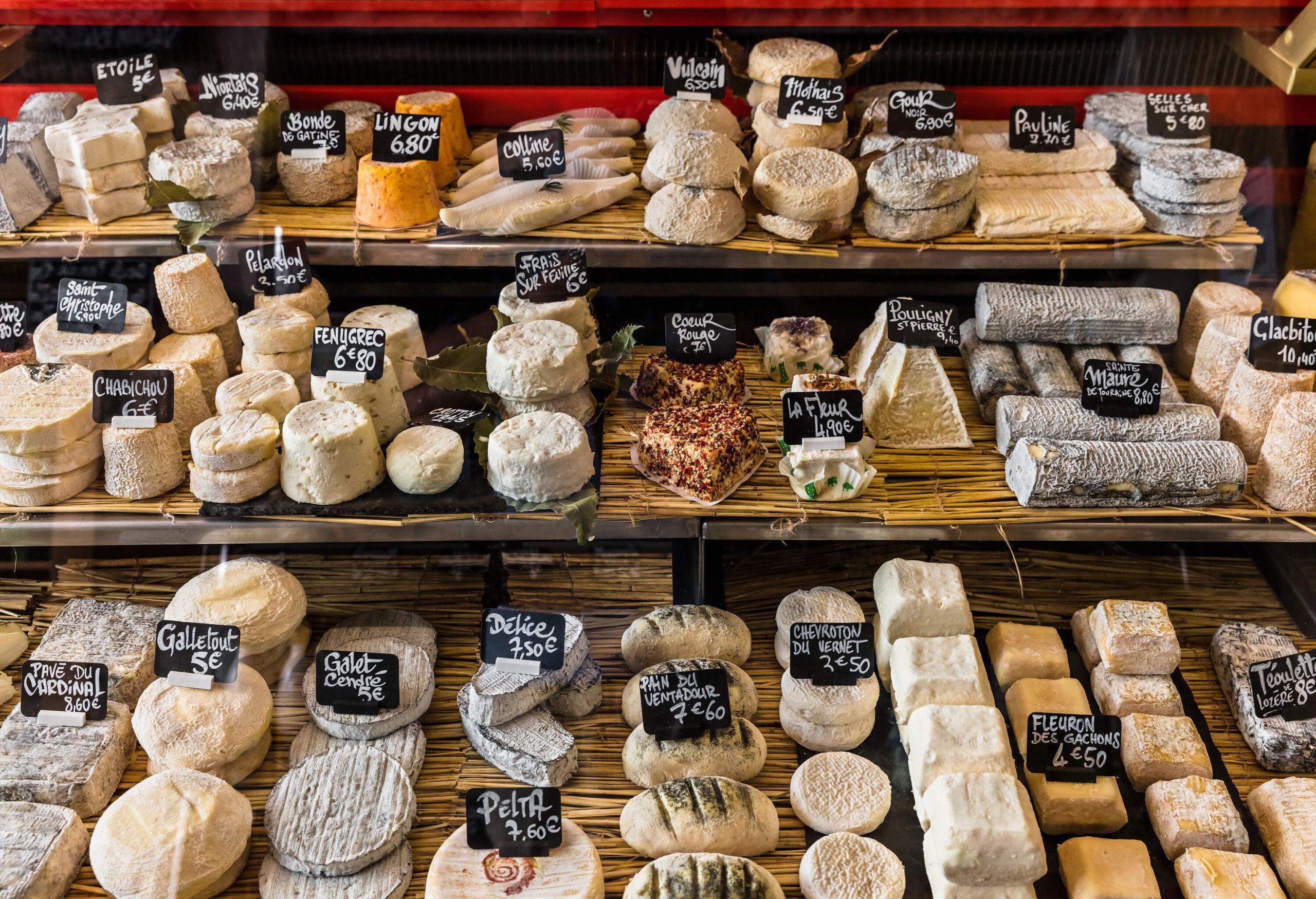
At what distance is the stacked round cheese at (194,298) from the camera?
2682mm

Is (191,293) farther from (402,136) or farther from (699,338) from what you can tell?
(699,338)

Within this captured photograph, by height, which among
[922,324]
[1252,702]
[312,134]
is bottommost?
[1252,702]

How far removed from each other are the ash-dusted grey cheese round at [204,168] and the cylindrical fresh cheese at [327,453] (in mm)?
730

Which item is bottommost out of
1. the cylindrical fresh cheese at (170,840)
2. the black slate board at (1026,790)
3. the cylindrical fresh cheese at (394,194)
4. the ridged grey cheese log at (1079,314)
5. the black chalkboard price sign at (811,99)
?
the black slate board at (1026,790)

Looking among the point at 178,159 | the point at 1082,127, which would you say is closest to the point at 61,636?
the point at 178,159

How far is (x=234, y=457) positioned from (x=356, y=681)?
0.54 m

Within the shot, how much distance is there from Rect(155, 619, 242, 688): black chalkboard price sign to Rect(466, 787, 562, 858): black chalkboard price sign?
607 mm

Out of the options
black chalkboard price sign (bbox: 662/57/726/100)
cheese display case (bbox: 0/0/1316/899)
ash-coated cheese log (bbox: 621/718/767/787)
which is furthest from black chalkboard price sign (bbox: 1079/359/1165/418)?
black chalkboard price sign (bbox: 662/57/726/100)

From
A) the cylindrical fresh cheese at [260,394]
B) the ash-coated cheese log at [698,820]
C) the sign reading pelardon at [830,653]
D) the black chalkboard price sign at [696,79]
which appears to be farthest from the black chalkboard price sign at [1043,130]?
the cylindrical fresh cheese at [260,394]

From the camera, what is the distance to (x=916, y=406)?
2707 mm

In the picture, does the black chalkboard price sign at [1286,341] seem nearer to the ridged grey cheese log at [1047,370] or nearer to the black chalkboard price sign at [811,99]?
the ridged grey cheese log at [1047,370]

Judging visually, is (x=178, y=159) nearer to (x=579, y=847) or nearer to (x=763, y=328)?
(x=763, y=328)

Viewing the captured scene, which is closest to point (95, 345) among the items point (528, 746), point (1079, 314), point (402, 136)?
point (402, 136)

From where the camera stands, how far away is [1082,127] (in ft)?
10.4
